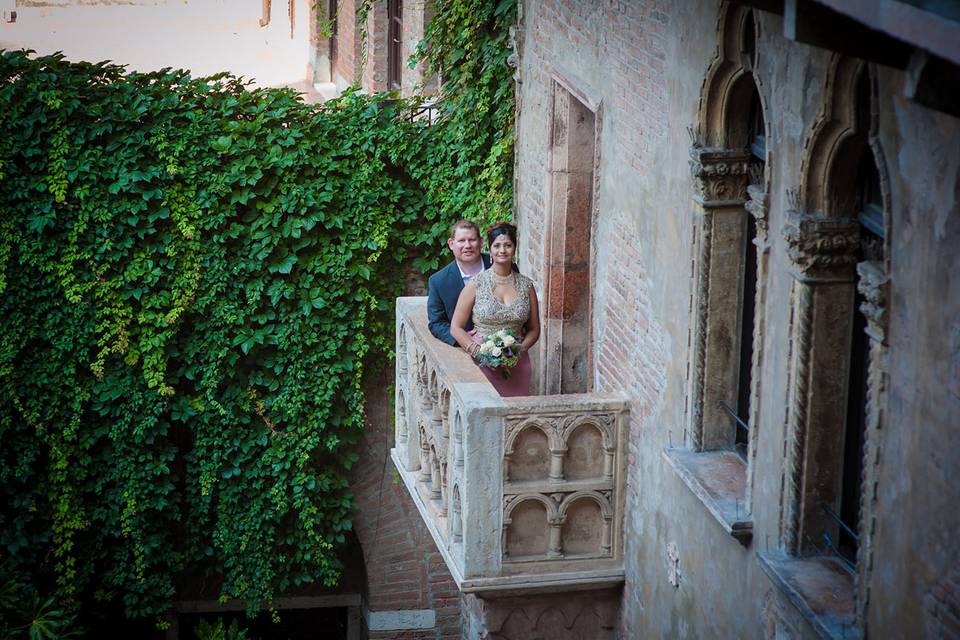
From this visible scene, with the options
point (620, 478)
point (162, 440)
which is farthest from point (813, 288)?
point (162, 440)

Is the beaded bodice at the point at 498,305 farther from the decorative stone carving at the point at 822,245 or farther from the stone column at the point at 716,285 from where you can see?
the decorative stone carving at the point at 822,245

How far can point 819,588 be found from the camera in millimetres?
6105

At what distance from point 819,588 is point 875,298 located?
140 centimetres

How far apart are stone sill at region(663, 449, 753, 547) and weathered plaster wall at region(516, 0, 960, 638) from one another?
0.09 meters

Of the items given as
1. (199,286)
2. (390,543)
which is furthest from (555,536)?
(390,543)

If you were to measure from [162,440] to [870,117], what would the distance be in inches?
329

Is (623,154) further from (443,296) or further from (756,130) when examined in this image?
(443,296)

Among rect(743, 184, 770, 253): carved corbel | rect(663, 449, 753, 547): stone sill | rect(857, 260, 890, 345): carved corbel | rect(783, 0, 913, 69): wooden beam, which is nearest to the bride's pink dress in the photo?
rect(663, 449, 753, 547): stone sill

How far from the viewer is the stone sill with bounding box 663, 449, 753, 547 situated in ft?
22.3

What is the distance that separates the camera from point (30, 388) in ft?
40.0

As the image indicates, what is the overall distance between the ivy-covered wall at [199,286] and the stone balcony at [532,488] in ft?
11.0

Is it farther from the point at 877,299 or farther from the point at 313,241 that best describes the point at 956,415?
the point at 313,241

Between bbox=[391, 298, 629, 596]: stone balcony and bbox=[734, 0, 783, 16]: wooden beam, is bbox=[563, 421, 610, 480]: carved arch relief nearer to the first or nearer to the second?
bbox=[391, 298, 629, 596]: stone balcony

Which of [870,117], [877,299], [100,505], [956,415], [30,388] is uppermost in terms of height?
[870,117]
